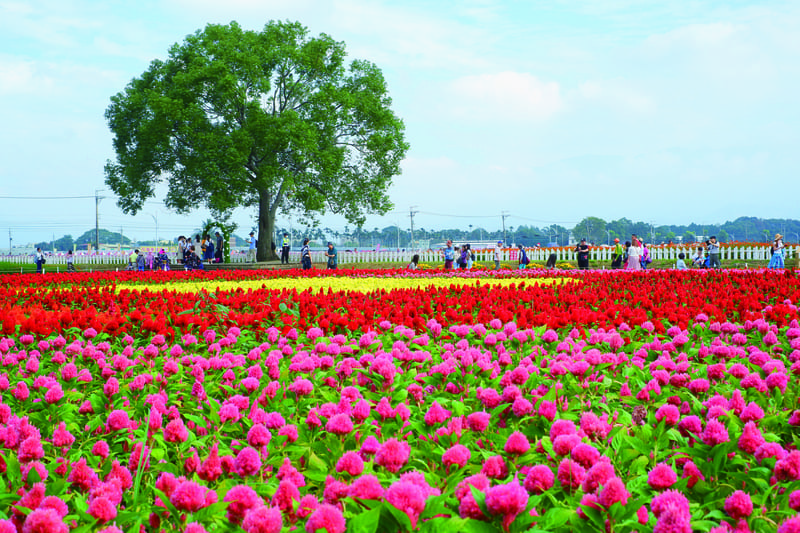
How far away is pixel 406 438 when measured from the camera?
2.49 metres

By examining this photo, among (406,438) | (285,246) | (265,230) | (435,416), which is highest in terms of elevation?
(265,230)

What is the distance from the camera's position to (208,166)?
88.3 ft

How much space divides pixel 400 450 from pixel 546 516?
0.50m

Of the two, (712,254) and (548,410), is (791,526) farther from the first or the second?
(712,254)

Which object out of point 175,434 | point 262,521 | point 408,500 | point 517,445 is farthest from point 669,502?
point 175,434

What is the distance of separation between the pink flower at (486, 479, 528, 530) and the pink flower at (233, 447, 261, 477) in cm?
79

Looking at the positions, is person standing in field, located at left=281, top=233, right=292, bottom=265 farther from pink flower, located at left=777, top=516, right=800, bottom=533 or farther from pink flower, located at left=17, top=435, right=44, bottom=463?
pink flower, located at left=777, top=516, right=800, bottom=533

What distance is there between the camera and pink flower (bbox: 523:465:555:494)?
1.79 meters

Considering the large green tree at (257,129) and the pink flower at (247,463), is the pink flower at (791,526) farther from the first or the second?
the large green tree at (257,129)

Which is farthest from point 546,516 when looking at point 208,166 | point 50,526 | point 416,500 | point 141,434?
point 208,166

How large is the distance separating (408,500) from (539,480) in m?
0.45

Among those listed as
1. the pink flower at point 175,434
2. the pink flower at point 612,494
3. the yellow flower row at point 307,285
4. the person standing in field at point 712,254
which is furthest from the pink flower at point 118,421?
the person standing in field at point 712,254

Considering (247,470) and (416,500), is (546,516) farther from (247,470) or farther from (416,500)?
(247,470)

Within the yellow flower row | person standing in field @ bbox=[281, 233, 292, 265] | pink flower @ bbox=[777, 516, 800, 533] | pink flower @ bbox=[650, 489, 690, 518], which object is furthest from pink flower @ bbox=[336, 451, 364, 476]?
person standing in field @ bbox=[281, 233, 292, 265]
